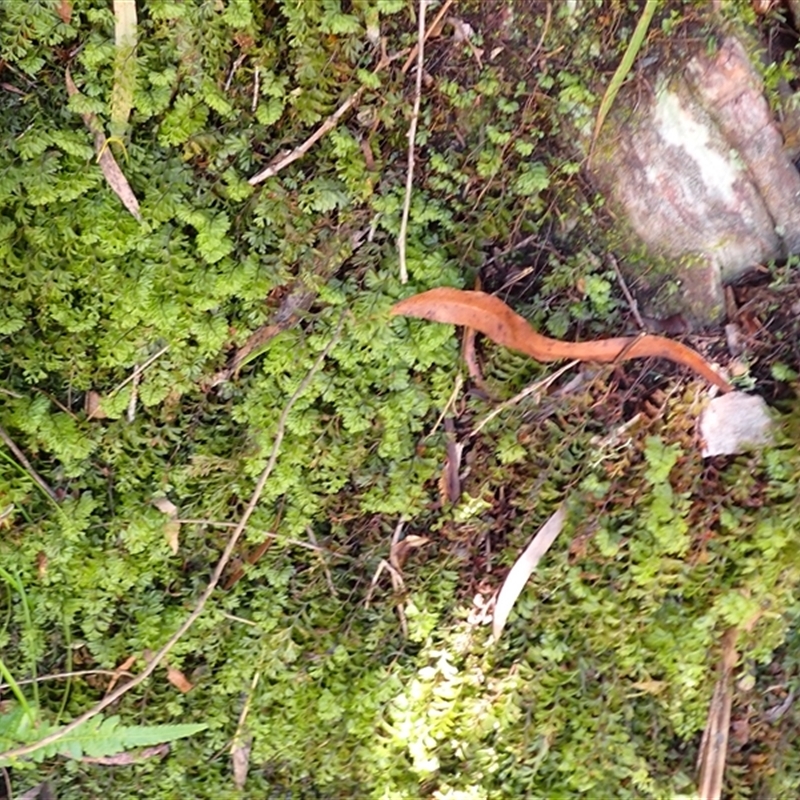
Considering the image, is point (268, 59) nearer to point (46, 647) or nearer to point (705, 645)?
point (46, 647)

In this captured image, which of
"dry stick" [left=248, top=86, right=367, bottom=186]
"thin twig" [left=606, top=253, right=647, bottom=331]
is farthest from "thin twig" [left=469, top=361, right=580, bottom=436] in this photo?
"dry stick" [left=248, top=86, right=367, bottom=186]

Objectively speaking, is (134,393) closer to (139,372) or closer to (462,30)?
(139,372)

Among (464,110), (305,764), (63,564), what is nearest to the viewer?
(464,110)

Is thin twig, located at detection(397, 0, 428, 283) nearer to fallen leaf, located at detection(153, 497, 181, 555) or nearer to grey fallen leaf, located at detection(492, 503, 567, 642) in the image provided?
grey fallen leaf, located at detection(492, 503, 567, 642)

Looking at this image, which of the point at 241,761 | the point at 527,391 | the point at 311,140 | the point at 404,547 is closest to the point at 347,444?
the point at 404,547

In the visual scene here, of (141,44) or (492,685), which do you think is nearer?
(141,44)

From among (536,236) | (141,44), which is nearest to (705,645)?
(536,236)
